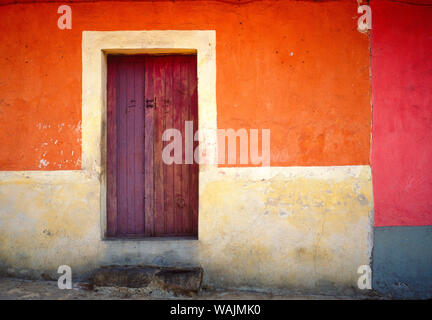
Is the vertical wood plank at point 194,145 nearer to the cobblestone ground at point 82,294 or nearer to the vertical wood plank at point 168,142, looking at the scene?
the vertical wood plank at point 168,142

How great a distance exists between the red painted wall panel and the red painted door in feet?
6.28

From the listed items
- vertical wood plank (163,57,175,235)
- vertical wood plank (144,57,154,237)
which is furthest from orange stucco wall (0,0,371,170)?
vertical wood plank (144,57,154,237)

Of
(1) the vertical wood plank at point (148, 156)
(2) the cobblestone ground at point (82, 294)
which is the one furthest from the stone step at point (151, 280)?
(1) the vertical wood plank at point (148, 156)

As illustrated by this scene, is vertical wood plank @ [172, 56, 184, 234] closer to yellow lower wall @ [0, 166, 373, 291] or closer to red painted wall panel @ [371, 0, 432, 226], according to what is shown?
yellow lower wall @ [0, 166, 373, 291]

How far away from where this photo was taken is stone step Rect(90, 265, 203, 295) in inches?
132

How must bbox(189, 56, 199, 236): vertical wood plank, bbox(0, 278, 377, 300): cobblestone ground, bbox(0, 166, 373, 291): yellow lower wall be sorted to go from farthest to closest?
1. bbox(189, 56, 199, 236): vertical wood plank
2. bbox(0, 166, 373, 291): yellow lower wall
3. bbox(0, 278, 377, 300): cobblestone ground

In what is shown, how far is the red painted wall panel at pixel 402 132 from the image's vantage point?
358 cm

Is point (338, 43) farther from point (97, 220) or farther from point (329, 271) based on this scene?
point (97, 220)

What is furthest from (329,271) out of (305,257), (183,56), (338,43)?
(183,56)

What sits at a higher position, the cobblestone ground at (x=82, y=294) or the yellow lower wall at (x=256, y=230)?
the yellow lower wall at (x=256, y=230)

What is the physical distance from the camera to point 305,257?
3545 millimetres

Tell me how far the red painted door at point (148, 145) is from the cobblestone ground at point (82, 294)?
0.65 m

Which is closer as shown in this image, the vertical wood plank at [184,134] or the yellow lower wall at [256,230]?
the yellow lower wall at [256,230]
